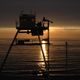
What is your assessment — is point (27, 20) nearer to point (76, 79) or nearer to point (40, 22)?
point (40, 22)

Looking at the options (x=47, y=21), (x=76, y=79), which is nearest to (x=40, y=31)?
(x=47, y=21)

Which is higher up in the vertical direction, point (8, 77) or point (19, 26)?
point (19, 26)

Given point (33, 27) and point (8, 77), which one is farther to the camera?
point (8, 77)

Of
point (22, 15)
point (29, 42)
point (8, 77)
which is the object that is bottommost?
point (8, 77)

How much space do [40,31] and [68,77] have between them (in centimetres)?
432

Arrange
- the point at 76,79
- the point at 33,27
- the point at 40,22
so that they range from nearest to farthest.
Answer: the point at 33,27
the point at 40,22
the point at 76,79

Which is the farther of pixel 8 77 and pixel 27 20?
pixel 8 77

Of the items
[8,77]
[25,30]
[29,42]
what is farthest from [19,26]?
[8,77]

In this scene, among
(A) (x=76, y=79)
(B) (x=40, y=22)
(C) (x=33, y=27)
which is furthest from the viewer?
(A) (x=76, y=79)

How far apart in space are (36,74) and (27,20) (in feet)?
→ 8.64

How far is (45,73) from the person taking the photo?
22.5 metres

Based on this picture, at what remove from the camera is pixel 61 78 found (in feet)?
80.3

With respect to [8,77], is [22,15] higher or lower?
higher

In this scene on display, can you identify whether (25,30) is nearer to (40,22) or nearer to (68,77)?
(40,22)
